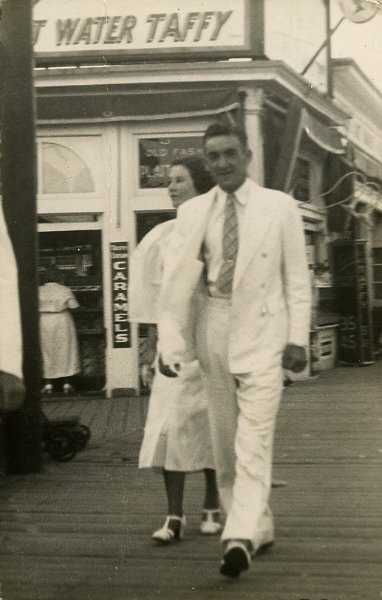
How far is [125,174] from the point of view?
1010 centimetres

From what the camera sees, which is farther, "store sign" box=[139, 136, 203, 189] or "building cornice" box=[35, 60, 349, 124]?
"store sign" box=[139, 136, 203, 189]

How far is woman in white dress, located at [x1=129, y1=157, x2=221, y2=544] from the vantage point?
4.08m

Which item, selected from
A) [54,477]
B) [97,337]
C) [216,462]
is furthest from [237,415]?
[97,337]

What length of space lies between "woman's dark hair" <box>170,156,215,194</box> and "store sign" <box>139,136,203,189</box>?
543 cm

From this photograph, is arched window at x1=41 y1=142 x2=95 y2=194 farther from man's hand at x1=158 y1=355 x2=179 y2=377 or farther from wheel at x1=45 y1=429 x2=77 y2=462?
man's hand at x1=158 y1=355 x2=179 y2=377

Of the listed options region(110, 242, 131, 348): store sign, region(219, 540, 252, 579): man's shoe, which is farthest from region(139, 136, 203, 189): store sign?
region(219, 540, 252, 579): man's shoe

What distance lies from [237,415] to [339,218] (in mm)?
8144

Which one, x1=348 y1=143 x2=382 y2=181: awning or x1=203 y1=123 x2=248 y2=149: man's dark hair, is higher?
x1=348 y1=143 x2=382 y2=181: awning

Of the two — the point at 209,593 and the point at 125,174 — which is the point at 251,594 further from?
the point at 125,174

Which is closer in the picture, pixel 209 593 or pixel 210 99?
pixel 209 593

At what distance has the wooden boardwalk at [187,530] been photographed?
338 centimetres

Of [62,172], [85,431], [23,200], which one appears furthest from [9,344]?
[62,172]

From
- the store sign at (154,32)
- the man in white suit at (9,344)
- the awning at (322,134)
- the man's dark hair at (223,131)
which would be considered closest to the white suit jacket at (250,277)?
the man's dark hair at (223,131)

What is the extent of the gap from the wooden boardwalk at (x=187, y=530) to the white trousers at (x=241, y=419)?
0.68ft
